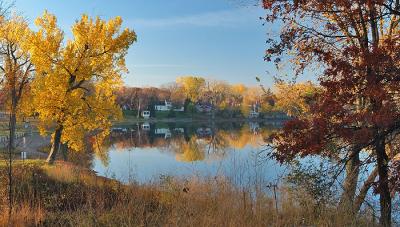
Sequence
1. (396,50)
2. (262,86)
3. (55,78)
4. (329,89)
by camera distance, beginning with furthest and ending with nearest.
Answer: (55,78)
(262,86)
(329,89)
(396,50)

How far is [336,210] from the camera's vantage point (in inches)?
308

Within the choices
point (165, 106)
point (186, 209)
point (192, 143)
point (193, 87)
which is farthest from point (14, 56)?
point (165, 106)

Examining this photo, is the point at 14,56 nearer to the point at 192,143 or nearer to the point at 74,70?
the point at 74,70

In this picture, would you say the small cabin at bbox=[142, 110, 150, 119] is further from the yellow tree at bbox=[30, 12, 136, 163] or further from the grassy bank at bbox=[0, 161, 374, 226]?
the grassy bank at bbox=[0, 161, 374, 226]

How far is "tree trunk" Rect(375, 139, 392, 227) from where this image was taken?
709 cm

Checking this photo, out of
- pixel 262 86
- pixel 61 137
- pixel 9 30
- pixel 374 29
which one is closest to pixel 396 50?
pixel 374 29

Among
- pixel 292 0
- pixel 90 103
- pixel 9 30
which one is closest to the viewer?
pixel 292 0

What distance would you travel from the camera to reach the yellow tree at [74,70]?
19.7 metres

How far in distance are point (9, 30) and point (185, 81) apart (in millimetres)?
100285

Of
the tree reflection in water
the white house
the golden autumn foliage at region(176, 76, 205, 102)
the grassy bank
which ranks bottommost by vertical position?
the tree reflection in water

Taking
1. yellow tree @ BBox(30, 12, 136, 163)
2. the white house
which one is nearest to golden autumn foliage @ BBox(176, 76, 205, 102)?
the white house

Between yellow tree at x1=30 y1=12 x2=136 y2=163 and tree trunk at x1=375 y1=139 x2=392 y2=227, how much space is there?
15.4 m

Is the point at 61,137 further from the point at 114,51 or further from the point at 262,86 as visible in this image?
the point at 262,86

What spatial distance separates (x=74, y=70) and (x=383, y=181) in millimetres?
16454
